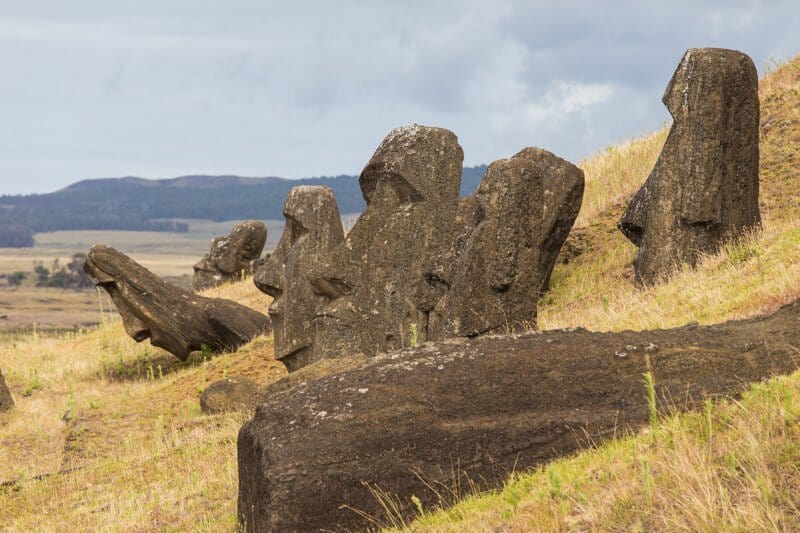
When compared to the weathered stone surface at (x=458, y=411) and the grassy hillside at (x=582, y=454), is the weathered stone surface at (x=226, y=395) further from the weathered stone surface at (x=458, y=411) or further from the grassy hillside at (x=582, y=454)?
the weathered stone surface at (x=458, y=411)

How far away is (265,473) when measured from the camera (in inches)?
319

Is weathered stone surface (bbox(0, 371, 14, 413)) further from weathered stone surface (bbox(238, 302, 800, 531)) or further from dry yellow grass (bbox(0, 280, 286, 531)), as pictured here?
weathered stone surface (bbox(238, 302, 800, 531))

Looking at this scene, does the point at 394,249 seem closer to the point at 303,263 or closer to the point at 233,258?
the point at 303,263

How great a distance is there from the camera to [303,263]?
18.0m

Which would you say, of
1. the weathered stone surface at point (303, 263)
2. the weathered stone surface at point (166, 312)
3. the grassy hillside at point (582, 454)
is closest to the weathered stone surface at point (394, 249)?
the weathered stone surface at point (303, 263)

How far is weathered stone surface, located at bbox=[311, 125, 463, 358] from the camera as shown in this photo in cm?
1550

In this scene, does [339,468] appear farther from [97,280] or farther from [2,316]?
[2,316]

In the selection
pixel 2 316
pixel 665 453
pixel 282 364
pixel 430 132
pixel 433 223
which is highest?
pixel 430 132

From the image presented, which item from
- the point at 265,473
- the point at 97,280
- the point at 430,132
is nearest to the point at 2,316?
the point at 97,280

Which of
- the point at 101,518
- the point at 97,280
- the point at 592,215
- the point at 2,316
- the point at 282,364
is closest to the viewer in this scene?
the point at 101,518

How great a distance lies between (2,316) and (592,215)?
3245 inches

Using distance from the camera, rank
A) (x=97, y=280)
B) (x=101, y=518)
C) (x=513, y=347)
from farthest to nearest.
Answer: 1. (x=97, y=280)
2. (x=101, y=518)
3. (x=513, y=347)

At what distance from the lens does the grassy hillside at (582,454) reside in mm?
6590

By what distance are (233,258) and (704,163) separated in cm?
2288
